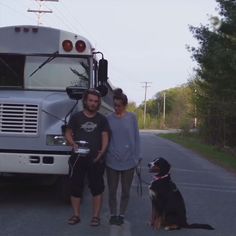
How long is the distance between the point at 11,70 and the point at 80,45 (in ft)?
4.12

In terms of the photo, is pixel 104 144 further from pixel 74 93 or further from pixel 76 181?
pixel 74 93

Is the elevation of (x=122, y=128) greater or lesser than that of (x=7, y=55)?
lesser

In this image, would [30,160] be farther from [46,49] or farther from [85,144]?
[46,49]

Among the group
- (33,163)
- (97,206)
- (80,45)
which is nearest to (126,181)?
(97,206)

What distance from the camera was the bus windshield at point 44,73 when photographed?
1025 cm

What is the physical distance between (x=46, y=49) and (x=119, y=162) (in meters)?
3.04

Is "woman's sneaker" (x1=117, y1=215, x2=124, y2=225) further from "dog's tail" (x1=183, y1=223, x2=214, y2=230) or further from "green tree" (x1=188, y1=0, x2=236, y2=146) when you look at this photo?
"green tree" (x1=188, y1=0, x2=236, y2=146)

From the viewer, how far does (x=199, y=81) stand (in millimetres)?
36031

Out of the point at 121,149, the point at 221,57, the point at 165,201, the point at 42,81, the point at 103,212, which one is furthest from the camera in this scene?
the point at 221,57

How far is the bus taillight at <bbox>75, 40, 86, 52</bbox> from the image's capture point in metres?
10.2

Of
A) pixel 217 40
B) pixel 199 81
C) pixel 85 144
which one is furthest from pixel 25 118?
pixel 199 81

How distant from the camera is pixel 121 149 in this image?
322 inches

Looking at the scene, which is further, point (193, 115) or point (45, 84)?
point (193, 115)

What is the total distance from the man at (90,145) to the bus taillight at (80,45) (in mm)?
2163
